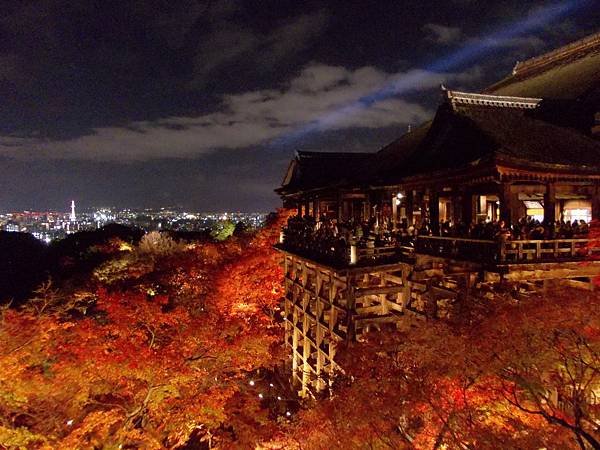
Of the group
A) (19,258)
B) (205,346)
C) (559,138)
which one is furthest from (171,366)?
(19,258)

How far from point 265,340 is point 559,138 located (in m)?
16.1

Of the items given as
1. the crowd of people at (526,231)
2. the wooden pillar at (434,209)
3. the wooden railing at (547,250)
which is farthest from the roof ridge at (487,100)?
the wooden railing at (547,250)

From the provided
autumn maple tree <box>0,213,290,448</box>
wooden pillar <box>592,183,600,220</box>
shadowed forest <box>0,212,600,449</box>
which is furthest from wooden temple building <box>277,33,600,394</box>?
autumn maple tree <box>0,213,290,448</box>

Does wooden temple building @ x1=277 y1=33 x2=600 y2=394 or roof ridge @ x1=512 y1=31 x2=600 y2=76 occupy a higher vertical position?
roof ridge @ x1=512 y1=31 x2=600 y2=76

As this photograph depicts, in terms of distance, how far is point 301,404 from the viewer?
2039 cm

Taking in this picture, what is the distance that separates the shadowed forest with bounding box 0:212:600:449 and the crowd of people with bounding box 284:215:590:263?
1.63m

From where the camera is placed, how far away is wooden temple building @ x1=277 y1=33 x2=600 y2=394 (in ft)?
36.9

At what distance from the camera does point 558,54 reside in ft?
76.6

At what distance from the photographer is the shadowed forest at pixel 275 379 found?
9.13 metres

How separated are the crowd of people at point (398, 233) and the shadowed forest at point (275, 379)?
64.1 inches

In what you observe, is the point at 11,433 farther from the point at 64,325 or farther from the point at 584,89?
the point at 584,89

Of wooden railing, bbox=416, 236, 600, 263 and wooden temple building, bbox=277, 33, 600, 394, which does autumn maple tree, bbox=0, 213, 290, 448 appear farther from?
wooden railing, bbox=416, 236, 600, 263

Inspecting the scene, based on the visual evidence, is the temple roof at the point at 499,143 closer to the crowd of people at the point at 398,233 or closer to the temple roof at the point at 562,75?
the crowd of people at the point at 398,233

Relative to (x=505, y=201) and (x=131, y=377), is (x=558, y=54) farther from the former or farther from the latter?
(x=131, y=377)
